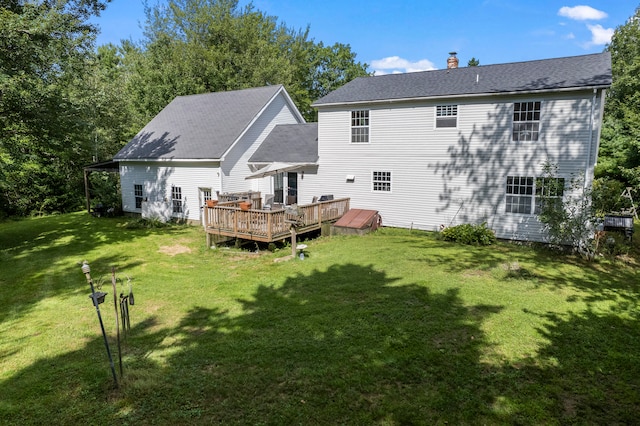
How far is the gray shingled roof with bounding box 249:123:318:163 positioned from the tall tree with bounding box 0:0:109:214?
7.73 m

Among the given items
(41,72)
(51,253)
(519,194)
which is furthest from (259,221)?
(41,72)

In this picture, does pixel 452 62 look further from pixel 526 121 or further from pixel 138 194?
pixel 138 194

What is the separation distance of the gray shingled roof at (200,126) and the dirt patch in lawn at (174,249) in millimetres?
4620

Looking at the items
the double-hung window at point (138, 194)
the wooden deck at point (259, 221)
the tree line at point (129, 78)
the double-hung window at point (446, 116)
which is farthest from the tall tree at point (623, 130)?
the double-hung window at point (138, 194)

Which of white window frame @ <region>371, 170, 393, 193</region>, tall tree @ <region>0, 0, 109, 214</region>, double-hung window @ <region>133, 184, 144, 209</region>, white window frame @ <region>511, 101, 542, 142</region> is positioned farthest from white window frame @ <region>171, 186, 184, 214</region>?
white window frame @ <region>511, 101, 542, 142</region>

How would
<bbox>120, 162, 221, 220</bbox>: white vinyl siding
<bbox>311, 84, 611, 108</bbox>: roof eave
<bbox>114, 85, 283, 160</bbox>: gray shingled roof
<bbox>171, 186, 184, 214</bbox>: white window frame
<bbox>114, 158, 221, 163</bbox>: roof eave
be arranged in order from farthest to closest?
<bbox>171, 186, 184, 214</bbox>: white window frame → <bbox>114, 85, 283, 160</bbox>: gray shingled roof → <bbox>120, 162, 221, 220</bbox>: white vinyl siding → <bbox>114, 158, 221, 163</bbox>: roof eave → <bbox>311, 84, 611, 108</bbox>: roof eave

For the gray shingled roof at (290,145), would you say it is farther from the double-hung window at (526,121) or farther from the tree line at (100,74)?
the double-hung window at (526,121)

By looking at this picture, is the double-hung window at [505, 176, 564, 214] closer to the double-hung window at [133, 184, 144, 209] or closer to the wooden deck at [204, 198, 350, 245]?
the wooden deck at [204, 198, 350, 245]

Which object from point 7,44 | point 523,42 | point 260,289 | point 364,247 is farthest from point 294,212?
point 523,42

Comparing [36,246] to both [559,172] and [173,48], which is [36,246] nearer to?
[559,172]

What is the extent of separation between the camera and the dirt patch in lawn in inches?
522

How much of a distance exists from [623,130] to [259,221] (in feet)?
76.3

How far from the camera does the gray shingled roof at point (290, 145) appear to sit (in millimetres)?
17984

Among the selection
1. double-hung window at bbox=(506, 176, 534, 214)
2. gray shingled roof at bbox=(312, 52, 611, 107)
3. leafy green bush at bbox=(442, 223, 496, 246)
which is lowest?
leafy green bush at bbox=(442, 223, 496, 246)
